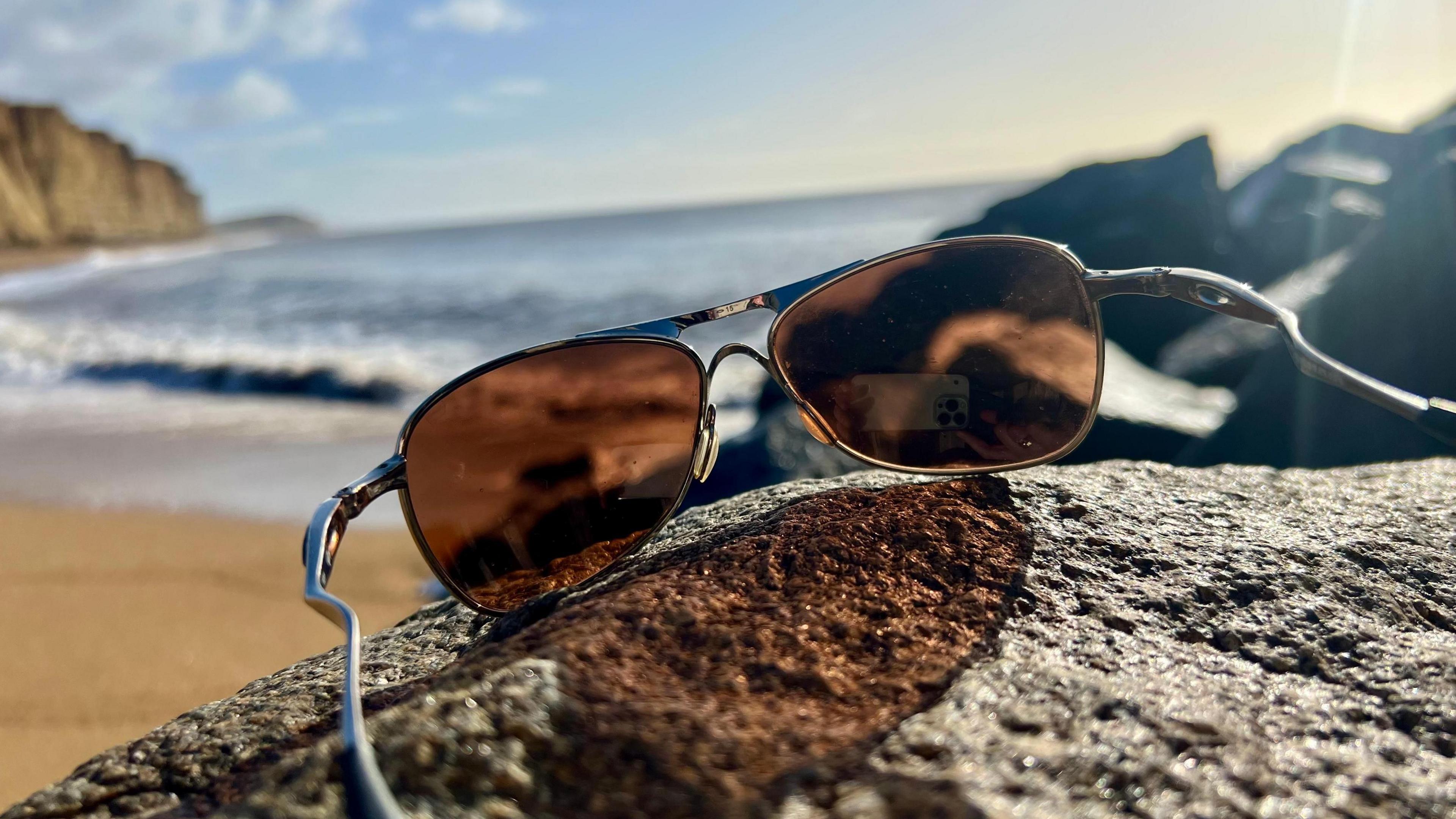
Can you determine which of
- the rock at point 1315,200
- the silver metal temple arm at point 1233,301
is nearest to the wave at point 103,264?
the rock at point 1315,200

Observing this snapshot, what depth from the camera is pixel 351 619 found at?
89 centimetres

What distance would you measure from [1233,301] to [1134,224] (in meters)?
5.93

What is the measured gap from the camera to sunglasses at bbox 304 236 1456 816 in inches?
50.4

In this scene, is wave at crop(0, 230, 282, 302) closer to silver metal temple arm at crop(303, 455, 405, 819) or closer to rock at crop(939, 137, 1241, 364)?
rock at crop(939, 137, 1241, 364)

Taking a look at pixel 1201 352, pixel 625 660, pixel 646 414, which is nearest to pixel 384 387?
pixel 1201 352

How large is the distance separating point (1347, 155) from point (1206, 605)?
40.1 feet

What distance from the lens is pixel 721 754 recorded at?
0.72 metres

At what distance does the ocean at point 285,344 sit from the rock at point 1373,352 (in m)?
2.15

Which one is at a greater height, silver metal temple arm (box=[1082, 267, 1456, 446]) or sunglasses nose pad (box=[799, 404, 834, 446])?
silver metal temple arm (box=[1082, 267, 1456, 446])

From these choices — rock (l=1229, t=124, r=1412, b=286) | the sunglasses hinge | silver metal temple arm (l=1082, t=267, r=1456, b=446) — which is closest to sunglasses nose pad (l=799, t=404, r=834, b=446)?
silver metal temple arm (l=1082, t=267, r=1456, b=446)

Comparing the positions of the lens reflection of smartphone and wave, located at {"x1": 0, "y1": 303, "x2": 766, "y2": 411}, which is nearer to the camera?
the lens reflection of smartphone

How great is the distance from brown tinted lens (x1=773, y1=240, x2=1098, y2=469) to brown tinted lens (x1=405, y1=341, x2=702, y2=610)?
34 cm

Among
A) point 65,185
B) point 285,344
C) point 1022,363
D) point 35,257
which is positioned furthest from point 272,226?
point 1022,363

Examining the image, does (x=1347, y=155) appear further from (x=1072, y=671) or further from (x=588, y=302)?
(x=1072, y=671)
